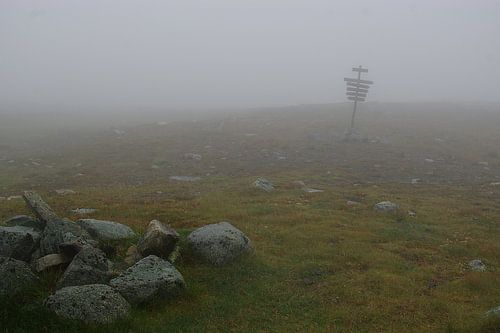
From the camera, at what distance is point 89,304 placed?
40.4 feet

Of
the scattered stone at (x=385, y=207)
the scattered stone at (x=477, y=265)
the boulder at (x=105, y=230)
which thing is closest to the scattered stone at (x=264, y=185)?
the scattered stone at (x=385, y=207)

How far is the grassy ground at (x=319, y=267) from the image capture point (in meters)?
13.5

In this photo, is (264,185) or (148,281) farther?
(264,185)

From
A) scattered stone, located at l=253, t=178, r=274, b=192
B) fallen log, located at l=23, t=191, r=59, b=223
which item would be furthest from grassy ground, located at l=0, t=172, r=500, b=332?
fallen log, located at l=23, t=191, r=59, b=223

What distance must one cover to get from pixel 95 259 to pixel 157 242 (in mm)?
2632

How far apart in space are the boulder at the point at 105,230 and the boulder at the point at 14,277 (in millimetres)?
3789

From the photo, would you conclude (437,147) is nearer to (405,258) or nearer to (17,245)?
(405,258)

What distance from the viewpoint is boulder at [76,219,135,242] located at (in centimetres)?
1798

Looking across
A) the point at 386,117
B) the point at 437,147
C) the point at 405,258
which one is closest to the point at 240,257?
the point at 405,258

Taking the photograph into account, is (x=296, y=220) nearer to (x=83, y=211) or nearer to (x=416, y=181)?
(x=83, y=211)

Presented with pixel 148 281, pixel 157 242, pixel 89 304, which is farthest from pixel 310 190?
pixel 89 304

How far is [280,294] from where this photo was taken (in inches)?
610

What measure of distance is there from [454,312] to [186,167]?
112 ft

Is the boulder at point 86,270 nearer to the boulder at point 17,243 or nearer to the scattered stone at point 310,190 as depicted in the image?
the boulder at point 17,243
